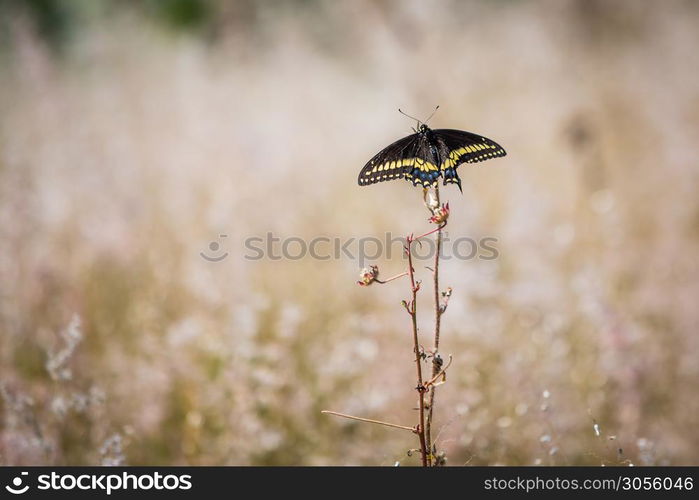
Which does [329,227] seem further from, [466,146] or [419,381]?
[419,381]

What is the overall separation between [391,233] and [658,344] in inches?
79.9

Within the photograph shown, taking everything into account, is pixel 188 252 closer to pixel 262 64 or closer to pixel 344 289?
pixel 344 289

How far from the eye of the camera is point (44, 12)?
6.29 m

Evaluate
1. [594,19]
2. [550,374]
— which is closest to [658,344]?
[550,374]

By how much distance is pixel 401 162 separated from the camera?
1962 millimetres

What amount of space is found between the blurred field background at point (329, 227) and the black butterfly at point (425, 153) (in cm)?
99

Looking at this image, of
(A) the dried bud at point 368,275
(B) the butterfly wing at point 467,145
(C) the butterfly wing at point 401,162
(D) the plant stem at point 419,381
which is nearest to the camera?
(D) the plant stem at point 419,381

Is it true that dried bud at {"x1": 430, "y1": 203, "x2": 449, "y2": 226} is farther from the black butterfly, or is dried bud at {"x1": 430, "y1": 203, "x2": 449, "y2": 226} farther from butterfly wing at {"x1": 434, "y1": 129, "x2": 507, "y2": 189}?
butterfly wing at {"x1": 434, "y1": 129, "x2": 507, "y2": 189}

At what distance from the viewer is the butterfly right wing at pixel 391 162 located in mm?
1937
